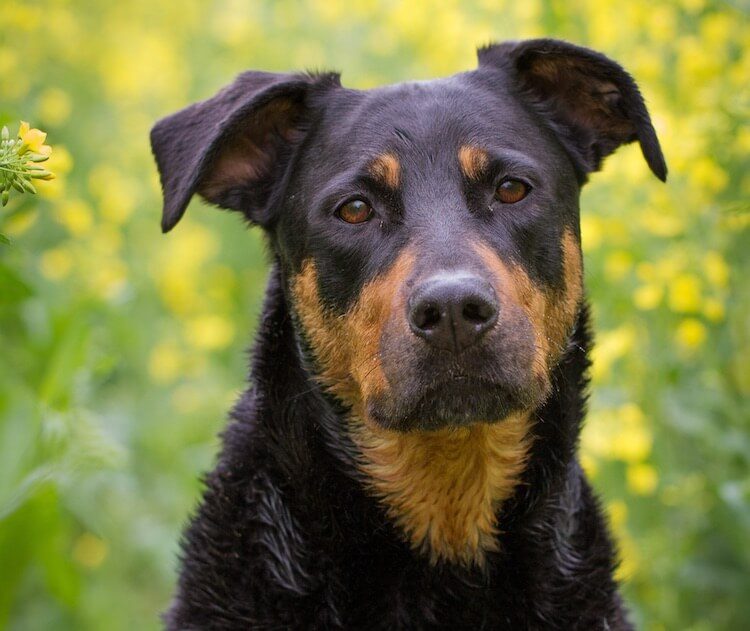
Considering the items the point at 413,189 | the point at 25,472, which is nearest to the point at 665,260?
the point at 413,189

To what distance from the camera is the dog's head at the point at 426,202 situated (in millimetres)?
3080

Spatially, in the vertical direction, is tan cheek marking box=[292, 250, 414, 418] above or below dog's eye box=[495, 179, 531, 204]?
below

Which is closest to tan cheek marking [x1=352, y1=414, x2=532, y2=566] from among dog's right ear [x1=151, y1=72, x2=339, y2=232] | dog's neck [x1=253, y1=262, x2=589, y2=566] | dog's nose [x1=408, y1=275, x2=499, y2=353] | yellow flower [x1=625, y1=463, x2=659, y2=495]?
dog's neck [x1=253, y1=262, x2=589, y2=566]

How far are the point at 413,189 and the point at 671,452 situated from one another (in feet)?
7.25

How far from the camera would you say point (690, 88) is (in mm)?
5234

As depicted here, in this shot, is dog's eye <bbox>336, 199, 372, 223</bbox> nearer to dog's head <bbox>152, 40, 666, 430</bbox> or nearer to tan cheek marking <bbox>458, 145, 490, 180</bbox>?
dog's head <bbox>152, 40, 666, 430</bbox>

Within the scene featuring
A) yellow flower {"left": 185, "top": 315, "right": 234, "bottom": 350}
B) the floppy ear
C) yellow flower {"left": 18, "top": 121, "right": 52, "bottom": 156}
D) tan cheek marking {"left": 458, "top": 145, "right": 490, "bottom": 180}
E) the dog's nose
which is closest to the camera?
A: yellow flower {"left": 18, "top": 121, "right": 52, "bottom": 156}

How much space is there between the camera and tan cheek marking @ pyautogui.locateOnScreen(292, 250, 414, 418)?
3209 millimetres

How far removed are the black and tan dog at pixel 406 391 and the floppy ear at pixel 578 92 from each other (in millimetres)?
24

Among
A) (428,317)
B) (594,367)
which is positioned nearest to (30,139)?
(428,317)

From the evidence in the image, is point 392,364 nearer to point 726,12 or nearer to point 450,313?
point 450,313

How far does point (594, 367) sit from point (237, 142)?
1.89 metres

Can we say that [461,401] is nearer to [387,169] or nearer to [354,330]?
[354,330]

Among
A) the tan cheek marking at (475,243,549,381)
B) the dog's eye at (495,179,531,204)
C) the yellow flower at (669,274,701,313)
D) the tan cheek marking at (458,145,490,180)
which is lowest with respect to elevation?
the yellow flower at (669,274,701,313)
